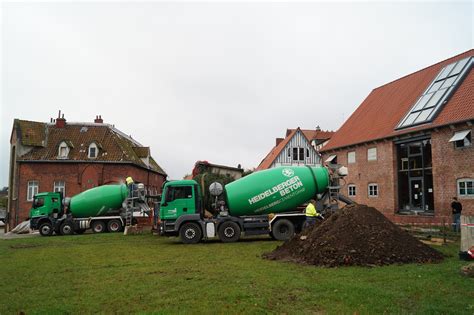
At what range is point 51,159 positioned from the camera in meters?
34.2

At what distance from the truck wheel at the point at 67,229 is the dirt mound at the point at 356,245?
55.5 ft

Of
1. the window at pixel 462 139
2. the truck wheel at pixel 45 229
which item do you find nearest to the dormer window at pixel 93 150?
the truck wheel at pixel 45 229

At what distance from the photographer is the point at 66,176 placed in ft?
113

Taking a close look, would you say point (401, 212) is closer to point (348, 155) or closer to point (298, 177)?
point (348, 155)

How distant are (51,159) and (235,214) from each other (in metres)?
23.9

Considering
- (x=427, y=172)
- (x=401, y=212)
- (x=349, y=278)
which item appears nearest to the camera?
(x=349, y=278)

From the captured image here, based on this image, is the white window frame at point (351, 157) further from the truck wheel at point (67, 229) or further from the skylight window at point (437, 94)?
the truck wheel at point (67, 229)

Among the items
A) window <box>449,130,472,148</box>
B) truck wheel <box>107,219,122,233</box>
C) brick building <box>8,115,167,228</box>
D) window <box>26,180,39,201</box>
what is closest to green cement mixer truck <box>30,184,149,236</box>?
truck wheel <box>107,219,122,233</box>

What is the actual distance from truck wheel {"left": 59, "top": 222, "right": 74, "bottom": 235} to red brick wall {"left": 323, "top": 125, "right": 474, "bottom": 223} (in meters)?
20.2

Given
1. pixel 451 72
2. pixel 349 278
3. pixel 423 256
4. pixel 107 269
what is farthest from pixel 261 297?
pixel 451 72

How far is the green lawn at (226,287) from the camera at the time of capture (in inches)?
255

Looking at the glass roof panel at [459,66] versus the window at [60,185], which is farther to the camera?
the window at [60,185]

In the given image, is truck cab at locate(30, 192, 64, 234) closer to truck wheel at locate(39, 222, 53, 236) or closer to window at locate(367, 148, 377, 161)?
truck wheel at locate(39, 222, 53, 236)

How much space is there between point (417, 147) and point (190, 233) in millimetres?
15410
